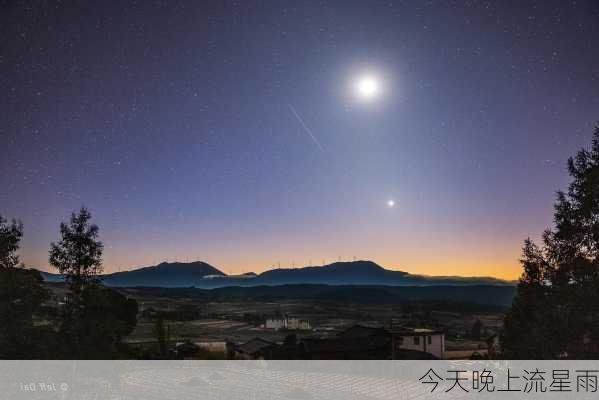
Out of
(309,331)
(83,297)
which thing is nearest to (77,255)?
(83,297)

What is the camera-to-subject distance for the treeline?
10.6 meters

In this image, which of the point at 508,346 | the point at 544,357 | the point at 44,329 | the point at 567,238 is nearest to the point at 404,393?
the point at 508,346

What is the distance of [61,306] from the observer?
39.7 ft

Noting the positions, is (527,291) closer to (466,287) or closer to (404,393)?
(404,393)

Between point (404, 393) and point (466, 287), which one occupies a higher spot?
point (466, 287)

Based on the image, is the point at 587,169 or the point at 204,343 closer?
the point at 587,169

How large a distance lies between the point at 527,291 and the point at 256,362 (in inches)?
728

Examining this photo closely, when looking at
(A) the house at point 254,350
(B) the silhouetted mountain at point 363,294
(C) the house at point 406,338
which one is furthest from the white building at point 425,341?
(A) the house at point 254,350

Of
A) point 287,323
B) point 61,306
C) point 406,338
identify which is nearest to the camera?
point 61,306

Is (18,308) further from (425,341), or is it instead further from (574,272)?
(425,341)

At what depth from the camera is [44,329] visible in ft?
36.0

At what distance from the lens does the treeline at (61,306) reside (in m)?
10.6

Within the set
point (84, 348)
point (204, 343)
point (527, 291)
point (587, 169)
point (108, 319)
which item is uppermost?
point (587, 169)

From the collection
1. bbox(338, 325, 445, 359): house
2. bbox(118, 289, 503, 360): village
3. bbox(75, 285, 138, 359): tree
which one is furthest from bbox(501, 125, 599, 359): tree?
bbox(338, 325, 445, 359): house
